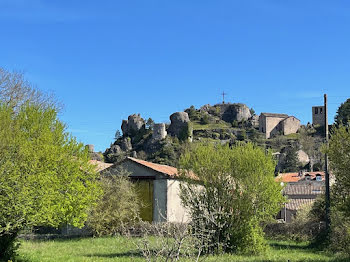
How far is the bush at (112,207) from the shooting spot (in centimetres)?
2855

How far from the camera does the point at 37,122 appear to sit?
19.5 metres

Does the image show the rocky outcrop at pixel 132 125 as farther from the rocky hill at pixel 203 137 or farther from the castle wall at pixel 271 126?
the castle wall at pixel 271 126

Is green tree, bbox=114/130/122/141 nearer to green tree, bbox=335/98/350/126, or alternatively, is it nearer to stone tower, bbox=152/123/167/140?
stone tower, bbox=152/123/167/140

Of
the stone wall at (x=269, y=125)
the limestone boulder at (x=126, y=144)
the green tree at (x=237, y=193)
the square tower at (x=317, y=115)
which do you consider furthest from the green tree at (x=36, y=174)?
the square tower at (x=317, y=115)

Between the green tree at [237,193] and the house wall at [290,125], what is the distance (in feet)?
397

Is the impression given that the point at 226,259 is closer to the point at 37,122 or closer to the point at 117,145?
the point at 37,122

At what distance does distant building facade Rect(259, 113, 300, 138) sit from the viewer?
137375 mm

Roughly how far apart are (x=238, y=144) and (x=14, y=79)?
20.6 m

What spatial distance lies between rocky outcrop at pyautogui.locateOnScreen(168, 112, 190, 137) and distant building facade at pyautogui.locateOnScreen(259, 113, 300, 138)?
89.9 ft

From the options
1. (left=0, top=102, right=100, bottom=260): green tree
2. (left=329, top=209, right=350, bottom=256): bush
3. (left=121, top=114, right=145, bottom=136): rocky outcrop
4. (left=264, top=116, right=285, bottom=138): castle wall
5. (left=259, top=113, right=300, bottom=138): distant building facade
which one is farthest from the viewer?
A: (left=264, top=116, right=285, bottom=138): castle wall

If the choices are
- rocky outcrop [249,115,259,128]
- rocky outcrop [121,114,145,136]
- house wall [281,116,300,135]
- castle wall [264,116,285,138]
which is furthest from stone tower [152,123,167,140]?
house wall [281,116,300,135]

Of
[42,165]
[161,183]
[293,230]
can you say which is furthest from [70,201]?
[293,230]

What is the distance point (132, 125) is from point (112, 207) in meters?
102

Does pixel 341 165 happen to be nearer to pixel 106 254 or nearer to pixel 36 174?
pixel 106 254
